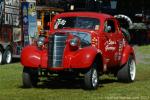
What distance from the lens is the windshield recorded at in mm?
15539

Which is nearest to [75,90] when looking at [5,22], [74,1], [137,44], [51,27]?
[51,27]

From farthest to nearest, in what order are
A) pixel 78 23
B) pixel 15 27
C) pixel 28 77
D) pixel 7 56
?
pixel 15 27
pixel 7 56
pixel 78 23
pixel 28 77

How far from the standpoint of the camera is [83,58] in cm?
1395

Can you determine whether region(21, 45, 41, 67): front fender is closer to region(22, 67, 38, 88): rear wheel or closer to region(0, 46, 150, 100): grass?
region(22, 67, 38, 88): rear wheel

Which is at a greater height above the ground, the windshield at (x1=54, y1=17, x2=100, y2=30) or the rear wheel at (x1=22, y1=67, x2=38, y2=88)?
the windshield at (x1=54, y1=17, x2=100, y2=30)

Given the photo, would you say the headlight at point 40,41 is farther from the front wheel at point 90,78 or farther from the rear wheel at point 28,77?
the front wheel at point 90,78

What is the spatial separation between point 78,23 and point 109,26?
1001 mm

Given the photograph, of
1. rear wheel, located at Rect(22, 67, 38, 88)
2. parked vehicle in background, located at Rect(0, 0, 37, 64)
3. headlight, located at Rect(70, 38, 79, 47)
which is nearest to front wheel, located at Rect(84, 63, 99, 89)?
headlight, located at Rect(70, 38, 79, 47)

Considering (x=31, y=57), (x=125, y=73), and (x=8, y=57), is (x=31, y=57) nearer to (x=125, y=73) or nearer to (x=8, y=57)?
(x=125, y=73)

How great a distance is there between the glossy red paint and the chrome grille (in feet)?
0.25

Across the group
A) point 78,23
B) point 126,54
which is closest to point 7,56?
point 126,54

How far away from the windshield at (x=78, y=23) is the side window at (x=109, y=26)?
34 cm

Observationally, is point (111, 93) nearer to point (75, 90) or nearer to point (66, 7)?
point (75, 90)

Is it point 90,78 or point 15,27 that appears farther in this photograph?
point 15,27
